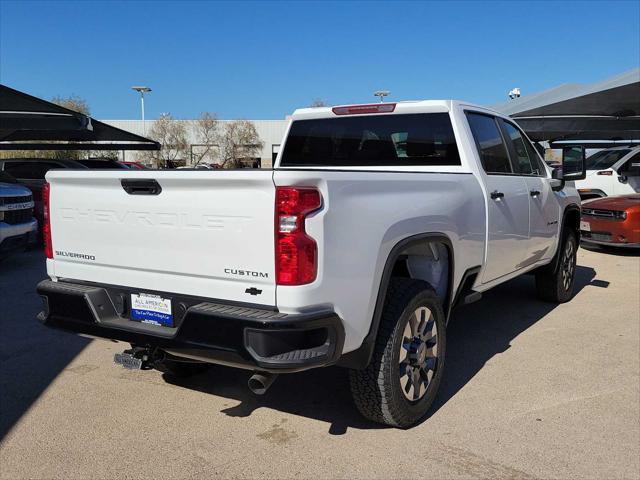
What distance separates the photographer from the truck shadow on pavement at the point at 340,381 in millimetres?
3688

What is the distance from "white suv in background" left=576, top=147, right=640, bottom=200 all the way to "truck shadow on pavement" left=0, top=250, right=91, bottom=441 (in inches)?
475

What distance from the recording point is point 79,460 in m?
3.08

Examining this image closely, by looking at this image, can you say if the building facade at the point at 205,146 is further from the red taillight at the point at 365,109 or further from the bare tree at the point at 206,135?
the red taillight at the point at 365,109

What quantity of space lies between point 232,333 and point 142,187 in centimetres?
96

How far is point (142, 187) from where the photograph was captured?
299 centimetres

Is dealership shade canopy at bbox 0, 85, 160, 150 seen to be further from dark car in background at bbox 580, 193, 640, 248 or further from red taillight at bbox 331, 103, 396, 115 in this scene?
dark car in background at bbox 580, 193, 640, 248

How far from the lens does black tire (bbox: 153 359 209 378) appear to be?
3.99 meters

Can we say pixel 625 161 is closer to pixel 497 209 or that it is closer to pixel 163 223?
pixel 497 209

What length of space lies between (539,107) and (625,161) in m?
3.24

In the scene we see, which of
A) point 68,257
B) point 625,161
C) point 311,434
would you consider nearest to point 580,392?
point 311,434

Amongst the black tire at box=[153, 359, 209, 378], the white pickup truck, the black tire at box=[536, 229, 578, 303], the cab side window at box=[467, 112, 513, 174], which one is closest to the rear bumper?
the white pickup truck

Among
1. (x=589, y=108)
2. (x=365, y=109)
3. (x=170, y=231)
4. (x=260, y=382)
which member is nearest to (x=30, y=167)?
(x=365, y=109)

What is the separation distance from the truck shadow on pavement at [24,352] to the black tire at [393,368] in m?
2.18

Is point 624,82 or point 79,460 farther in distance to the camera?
point 624,82
